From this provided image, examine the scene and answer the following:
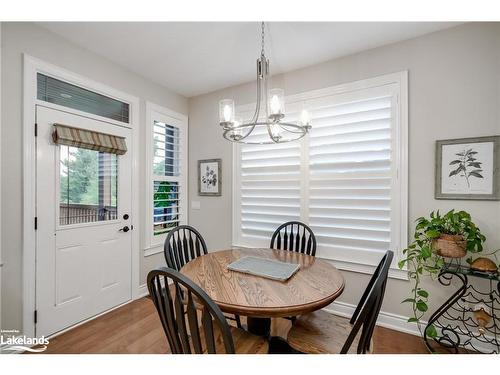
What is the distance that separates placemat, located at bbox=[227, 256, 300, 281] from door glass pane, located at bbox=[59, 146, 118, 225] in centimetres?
158

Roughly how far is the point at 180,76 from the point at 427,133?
8.53ft

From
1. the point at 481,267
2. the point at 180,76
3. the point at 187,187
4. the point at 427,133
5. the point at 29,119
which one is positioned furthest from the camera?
the point at 187,187

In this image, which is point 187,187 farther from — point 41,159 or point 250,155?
point 41,159

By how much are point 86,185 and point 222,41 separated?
1870mm

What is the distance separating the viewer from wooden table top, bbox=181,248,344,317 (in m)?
1.20

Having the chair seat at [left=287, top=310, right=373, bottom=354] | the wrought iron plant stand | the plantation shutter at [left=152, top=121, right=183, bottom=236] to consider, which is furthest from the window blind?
the wrought iron plant stand

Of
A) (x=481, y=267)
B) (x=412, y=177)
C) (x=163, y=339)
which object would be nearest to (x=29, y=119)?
(x=163, y=339)

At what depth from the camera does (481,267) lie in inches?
65.7

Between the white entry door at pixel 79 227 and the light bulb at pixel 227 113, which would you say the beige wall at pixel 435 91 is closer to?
the light bulb at pixel 227 113

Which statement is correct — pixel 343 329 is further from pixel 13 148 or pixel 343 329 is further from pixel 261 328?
pixel 13 148

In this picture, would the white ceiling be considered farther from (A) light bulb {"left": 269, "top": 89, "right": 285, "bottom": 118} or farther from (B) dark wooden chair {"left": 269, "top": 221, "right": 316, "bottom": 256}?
(B) dark wooden chair {"left": 269, "top": 221, "right": 316, "bottom": 256}

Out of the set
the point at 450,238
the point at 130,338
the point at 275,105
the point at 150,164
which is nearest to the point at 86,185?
the point at 150,164

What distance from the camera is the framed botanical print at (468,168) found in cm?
181

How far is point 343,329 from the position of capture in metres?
1.49
